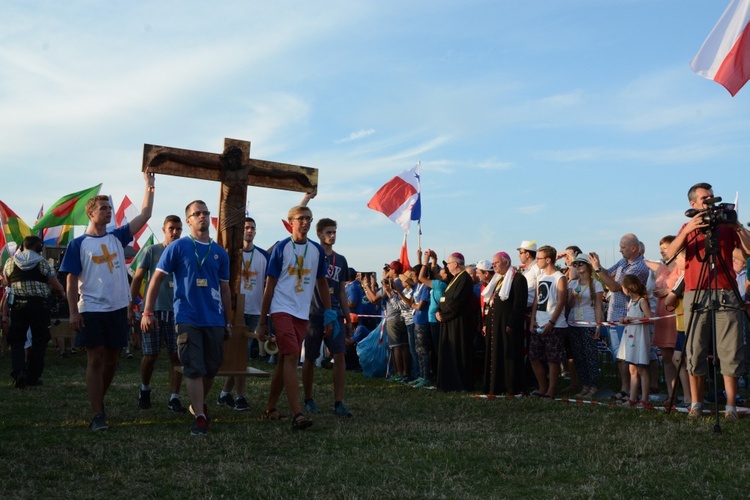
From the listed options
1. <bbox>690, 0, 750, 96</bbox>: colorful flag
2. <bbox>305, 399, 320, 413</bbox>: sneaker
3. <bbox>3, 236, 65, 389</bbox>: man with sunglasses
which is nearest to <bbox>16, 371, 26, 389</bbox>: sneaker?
<bbox>3, 236, 65, 389</bbox>: man with sunglasses

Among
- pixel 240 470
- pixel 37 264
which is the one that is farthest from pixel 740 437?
pixel 37 264

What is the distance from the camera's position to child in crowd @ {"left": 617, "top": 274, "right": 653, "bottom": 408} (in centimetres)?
901

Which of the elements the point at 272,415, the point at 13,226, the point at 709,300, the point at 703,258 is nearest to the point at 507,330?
the point at 703,258

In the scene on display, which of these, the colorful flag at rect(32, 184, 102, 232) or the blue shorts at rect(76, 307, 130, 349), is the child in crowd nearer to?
the blue shorts at rect(76, 307, 130, 349)

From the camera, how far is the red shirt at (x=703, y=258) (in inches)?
285

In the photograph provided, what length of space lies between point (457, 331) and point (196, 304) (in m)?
5.00

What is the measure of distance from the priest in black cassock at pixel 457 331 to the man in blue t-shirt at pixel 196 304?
450cm

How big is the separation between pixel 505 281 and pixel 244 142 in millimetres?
3895

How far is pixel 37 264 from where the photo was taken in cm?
1141

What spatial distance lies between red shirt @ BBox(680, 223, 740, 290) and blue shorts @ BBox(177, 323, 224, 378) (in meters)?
4.30

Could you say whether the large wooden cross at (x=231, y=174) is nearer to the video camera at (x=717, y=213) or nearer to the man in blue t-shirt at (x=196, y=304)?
the man in blue t-shirt at (x=196, y=304)

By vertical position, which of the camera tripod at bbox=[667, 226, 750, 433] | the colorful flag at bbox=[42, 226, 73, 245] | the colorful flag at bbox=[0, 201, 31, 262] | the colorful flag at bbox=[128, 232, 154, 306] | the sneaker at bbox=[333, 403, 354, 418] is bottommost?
the sneaker at bbox=[333, 403, 354, 418]

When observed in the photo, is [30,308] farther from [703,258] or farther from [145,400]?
[703,258]

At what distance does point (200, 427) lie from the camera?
6746mm
